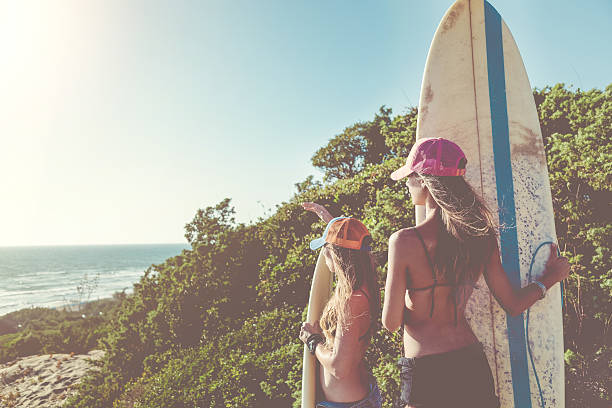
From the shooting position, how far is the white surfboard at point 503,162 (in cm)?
212

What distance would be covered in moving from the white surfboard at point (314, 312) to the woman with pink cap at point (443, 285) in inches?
29.4

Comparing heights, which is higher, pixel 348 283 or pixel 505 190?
pixel 505 190

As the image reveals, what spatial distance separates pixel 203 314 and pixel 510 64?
6398 millimetres

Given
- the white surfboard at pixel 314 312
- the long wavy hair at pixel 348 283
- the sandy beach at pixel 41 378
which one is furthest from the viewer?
the sandy beach at pixel 41 378

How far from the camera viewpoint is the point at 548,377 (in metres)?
2.13

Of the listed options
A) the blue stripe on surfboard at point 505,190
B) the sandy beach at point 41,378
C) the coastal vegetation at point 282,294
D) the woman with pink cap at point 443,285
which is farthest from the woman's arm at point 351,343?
the sandy beach at point 41,378

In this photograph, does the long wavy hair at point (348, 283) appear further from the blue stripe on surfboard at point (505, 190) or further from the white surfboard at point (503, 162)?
the blue stripe on surfboard at point (505, 190)

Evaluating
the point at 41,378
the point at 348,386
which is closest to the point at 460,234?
the point at 348,386

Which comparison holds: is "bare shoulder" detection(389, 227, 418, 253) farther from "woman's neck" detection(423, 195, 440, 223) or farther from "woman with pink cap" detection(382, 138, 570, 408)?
"woman's neck" detection(423, 195, 440, 223)

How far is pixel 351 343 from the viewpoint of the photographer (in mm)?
1611

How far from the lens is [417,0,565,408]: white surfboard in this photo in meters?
2.12

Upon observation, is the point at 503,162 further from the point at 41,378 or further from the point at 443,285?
the point at 41,378

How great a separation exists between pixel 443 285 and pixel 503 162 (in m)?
1.48

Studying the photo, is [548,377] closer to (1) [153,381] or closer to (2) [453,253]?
(2) [453,253]
